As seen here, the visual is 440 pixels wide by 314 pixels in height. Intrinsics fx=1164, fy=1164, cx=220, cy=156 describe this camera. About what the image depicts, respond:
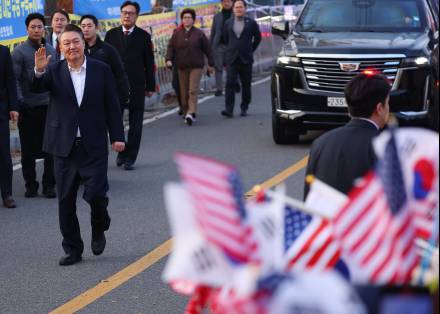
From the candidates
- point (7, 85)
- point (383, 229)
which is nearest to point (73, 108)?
point (7, 85)

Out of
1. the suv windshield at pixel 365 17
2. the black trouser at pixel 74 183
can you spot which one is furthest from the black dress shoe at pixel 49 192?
the suv windshield at pixel 365 17

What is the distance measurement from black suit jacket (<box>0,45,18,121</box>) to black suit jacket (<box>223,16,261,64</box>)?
6.87 metres

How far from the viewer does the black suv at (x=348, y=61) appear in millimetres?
13469

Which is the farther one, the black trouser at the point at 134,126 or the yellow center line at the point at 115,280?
the black trouser at the point at 134,126

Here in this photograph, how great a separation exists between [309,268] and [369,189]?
0.27 metres

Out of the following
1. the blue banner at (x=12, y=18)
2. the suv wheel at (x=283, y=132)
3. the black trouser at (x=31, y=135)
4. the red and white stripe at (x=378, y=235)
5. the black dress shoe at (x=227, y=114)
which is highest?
the red and white stripe at (x=378, y=235)

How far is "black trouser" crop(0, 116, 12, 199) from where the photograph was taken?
35.3 ft

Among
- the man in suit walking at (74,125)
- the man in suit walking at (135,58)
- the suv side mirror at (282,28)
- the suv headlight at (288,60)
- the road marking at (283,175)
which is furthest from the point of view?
the suv side mirror at (282,28)

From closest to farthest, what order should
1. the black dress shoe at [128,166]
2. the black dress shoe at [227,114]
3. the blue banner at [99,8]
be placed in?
the black dress shoe at [128,166]
the blue banner at [99,8]
the black dress shoe at [227,114]

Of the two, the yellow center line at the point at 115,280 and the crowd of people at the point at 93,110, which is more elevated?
the crowd of people at the point at 93,110

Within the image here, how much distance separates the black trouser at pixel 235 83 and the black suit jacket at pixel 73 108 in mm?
8691

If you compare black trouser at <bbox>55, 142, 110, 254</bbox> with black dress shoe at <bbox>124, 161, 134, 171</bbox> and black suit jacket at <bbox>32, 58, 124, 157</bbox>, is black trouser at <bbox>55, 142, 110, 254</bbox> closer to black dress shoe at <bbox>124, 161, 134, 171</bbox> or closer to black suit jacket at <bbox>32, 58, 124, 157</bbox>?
black suit jacket at <bbox>32, 58, 124, 157</bbox>

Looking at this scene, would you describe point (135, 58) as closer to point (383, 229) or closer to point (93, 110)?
point (93, 110)

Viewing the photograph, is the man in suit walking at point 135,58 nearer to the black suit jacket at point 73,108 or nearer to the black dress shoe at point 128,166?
the black dress shoe at point 128,166
